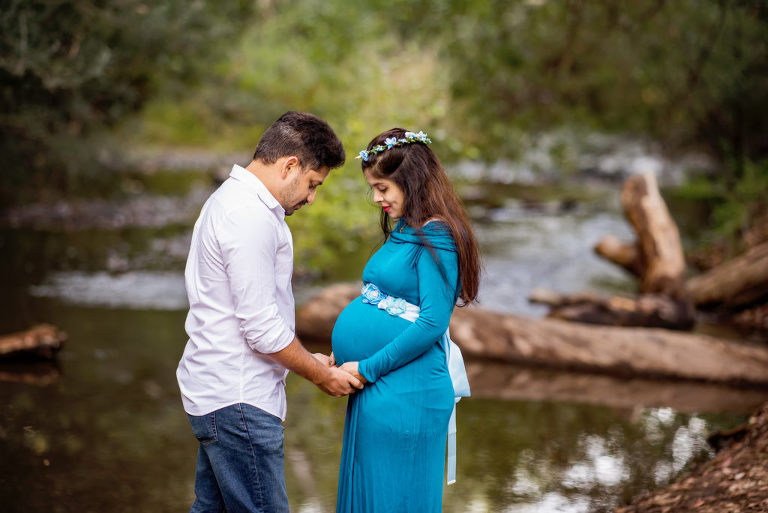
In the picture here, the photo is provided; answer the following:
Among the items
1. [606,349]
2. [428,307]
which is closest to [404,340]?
[428,307]

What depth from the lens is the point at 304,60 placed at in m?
17.1

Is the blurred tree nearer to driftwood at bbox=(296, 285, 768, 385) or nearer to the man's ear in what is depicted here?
driftwood at bbox=(296, 285, 768, 385)

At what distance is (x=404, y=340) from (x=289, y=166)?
0.76 m

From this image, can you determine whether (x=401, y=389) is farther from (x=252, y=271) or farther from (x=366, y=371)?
(x=252, y=271)

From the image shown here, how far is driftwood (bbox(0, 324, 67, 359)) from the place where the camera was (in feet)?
21.1

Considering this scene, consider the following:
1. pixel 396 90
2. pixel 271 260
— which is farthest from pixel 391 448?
pixel 396 90

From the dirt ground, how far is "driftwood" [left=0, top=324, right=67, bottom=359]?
463 cm

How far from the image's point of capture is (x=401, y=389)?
3.04m

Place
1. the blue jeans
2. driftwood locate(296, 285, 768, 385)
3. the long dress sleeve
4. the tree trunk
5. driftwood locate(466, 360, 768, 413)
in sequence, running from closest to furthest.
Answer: the blue jeans
the long dress sleeve
driftwood locate(466, 360, 768, 413)
driftwood locate(296, 285, 768, 385)
the tree trunk

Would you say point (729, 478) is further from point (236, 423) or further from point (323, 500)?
point (236, 423)

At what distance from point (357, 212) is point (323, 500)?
5.79m

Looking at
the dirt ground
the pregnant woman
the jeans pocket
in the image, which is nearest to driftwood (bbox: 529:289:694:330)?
the dirt ground

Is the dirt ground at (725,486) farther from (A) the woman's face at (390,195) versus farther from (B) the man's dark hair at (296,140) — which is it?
(B) the man's dark hair at (296,140)

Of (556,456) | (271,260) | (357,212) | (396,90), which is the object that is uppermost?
(396,90)
